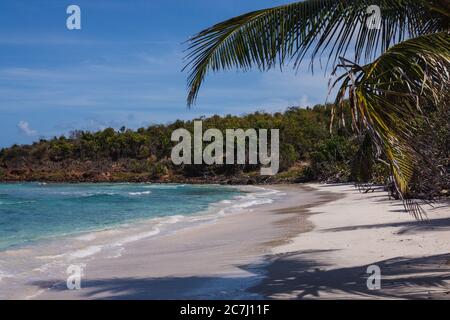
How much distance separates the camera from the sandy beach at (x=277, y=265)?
680 centimetres

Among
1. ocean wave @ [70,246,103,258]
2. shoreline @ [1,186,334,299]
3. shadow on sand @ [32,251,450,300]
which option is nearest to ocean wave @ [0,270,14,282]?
shoreline @ [1,186,334,299]

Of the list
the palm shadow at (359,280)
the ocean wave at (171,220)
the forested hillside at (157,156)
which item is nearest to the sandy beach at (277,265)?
the palm shadow at (359,280)

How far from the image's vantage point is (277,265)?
8.82 metres

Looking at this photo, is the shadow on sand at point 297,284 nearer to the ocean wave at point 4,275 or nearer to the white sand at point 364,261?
the white sand at point 364,261

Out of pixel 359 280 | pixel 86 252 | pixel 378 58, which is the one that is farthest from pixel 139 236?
pixel 378 58

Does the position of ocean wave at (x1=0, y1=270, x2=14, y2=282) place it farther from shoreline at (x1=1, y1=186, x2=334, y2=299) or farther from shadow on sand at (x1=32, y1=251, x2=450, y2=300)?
shadow on sand at (x1=32, y1=251, x2=450, y2=300)

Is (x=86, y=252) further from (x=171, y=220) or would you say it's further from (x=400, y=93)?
(x=400, y=93)

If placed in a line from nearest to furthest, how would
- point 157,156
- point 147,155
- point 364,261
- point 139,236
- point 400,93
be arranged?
point 400,93 < point 364,261 < point 139,236 < point 157,156 < point 147,155

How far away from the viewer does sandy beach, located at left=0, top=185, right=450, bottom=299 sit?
22.3 ft

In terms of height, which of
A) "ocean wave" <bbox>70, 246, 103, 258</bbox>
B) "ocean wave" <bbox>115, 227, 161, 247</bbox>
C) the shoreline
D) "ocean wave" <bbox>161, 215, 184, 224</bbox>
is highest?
the shoreline

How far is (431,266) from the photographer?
25.0 ft

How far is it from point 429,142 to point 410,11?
5.25 ft
